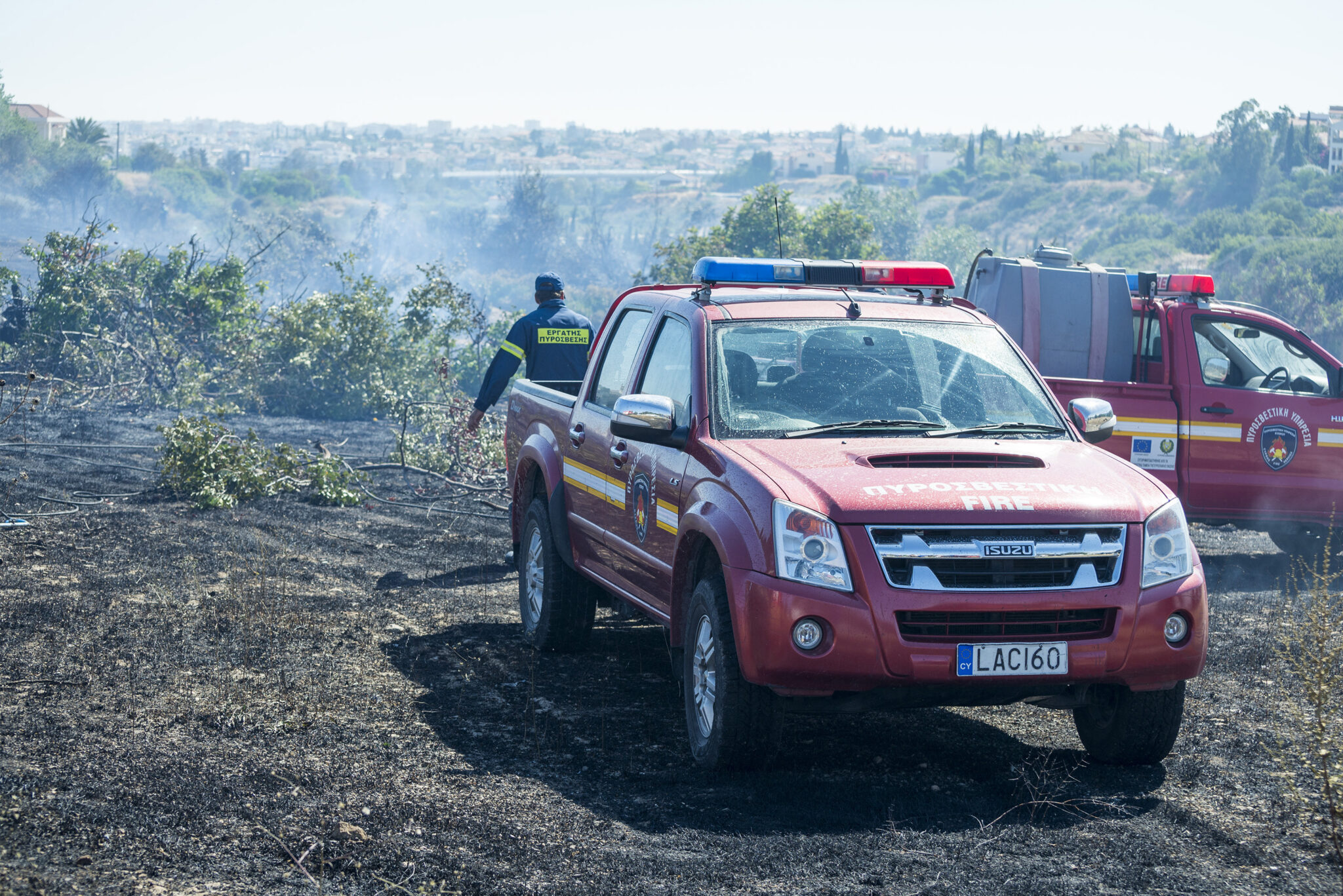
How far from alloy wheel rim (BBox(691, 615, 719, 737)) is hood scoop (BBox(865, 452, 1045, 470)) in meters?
0.92

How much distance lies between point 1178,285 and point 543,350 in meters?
4.99

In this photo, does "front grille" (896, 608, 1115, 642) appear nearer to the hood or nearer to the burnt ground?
the hood

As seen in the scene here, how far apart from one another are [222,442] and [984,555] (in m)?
10.5

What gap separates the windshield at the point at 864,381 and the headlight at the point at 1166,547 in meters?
0.77

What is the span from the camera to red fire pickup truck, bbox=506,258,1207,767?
496cm

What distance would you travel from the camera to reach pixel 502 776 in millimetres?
5406

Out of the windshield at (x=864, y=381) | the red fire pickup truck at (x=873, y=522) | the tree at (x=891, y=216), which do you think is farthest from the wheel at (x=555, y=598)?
the tree at (x=891, y=216)

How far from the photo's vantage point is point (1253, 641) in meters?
8.29

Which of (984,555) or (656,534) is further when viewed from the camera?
(656,534)

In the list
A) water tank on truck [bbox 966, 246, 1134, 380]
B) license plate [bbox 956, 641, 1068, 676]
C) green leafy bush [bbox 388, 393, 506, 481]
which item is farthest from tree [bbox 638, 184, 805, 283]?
license plate [bbox 956, 641, 1068, 676]

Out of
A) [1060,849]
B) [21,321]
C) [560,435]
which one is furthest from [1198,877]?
[21,321]

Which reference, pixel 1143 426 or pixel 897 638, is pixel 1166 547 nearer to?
pixel 897 638

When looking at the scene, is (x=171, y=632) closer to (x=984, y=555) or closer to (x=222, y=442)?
(x=984, y=555)

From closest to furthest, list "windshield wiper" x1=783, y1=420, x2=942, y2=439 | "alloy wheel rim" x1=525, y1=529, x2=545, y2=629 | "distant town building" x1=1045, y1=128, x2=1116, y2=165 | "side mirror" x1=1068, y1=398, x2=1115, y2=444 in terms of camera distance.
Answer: "windshield wiper" x1=783, y1=420, x2=942, y2=439
"side mirror" x1=1068, y1=398, x2=1115, y2=444
"alloy wheel rim" x1=525, y1=529, x2=545, y2=629
"distant town building" x1=1045, y1=128, x2=1116, y2=165
